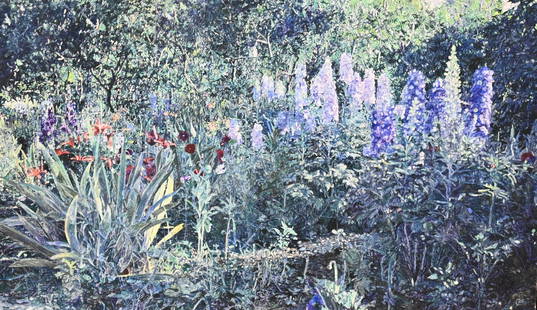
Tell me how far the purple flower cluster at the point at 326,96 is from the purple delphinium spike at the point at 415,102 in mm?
726

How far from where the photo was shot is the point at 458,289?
3055mm

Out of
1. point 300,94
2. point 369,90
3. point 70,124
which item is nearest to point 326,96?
point 300,94

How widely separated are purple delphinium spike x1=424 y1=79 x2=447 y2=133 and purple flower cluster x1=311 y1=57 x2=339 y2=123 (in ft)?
3.75

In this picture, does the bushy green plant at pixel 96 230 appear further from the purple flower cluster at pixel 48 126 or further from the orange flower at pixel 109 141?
the purple flower cluster at pixel 48 126

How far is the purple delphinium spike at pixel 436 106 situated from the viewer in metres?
3.49

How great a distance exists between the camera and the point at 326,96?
4.78 meters

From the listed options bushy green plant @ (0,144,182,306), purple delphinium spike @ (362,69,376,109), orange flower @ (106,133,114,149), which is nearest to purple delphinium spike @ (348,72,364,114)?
purple delphinium spike @ (362,69,376,109)

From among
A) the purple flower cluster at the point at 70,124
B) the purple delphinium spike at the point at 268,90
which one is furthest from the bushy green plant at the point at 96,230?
the purple delphinium spike at the point at 268,90

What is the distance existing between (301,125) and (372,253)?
1402 millimetres

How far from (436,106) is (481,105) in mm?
346

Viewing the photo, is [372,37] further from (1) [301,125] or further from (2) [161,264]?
(2) [161,264]

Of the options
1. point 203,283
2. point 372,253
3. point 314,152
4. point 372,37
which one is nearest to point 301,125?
point 314,152

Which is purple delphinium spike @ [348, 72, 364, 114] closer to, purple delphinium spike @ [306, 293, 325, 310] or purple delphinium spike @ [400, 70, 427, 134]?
purple delphinium spike @ [400, 70, 427, 134]

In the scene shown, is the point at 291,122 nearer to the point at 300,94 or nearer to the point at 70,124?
the point at 300,94
